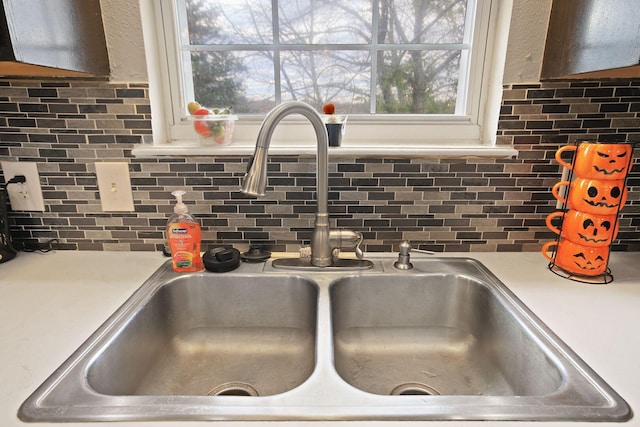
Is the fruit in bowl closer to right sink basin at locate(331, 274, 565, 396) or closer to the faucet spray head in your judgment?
the faucet spray head

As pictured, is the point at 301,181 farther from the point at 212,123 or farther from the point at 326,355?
the point at 326,355

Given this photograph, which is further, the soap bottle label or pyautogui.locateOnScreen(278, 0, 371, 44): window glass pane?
pyautogui.locateOnScreen(278, 0, 371, 44): window glass pane

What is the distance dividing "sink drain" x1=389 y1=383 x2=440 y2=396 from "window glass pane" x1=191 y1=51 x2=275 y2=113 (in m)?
0.84

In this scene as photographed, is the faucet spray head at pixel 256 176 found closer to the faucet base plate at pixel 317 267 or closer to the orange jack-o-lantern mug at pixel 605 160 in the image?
the faucet base plate at pixel 317 267

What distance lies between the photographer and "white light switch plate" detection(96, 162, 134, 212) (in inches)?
39.6

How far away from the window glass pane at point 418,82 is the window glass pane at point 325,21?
0.11 m

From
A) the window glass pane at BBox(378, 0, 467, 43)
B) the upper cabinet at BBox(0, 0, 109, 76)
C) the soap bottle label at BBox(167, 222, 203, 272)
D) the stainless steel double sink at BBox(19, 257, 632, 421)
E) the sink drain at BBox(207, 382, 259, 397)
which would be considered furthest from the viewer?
the window glass pane at BBox(378, 0, 467, 43)

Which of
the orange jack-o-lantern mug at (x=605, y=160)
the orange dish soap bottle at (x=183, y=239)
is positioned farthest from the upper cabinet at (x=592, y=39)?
the orange dish soap bottle at (x=183, y=239)

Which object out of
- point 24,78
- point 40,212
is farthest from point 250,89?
point 40,212

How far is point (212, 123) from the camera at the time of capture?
3.31 feet

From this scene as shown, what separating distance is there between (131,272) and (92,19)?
24.7 inches

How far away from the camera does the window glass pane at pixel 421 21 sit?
1.07 m

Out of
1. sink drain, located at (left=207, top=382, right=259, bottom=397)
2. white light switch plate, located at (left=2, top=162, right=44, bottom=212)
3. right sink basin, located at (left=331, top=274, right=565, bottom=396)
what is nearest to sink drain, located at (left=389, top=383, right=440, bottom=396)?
right sink basin, located at (left=331, top=274, right=565, bottom=396)

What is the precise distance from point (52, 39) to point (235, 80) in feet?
1.54
